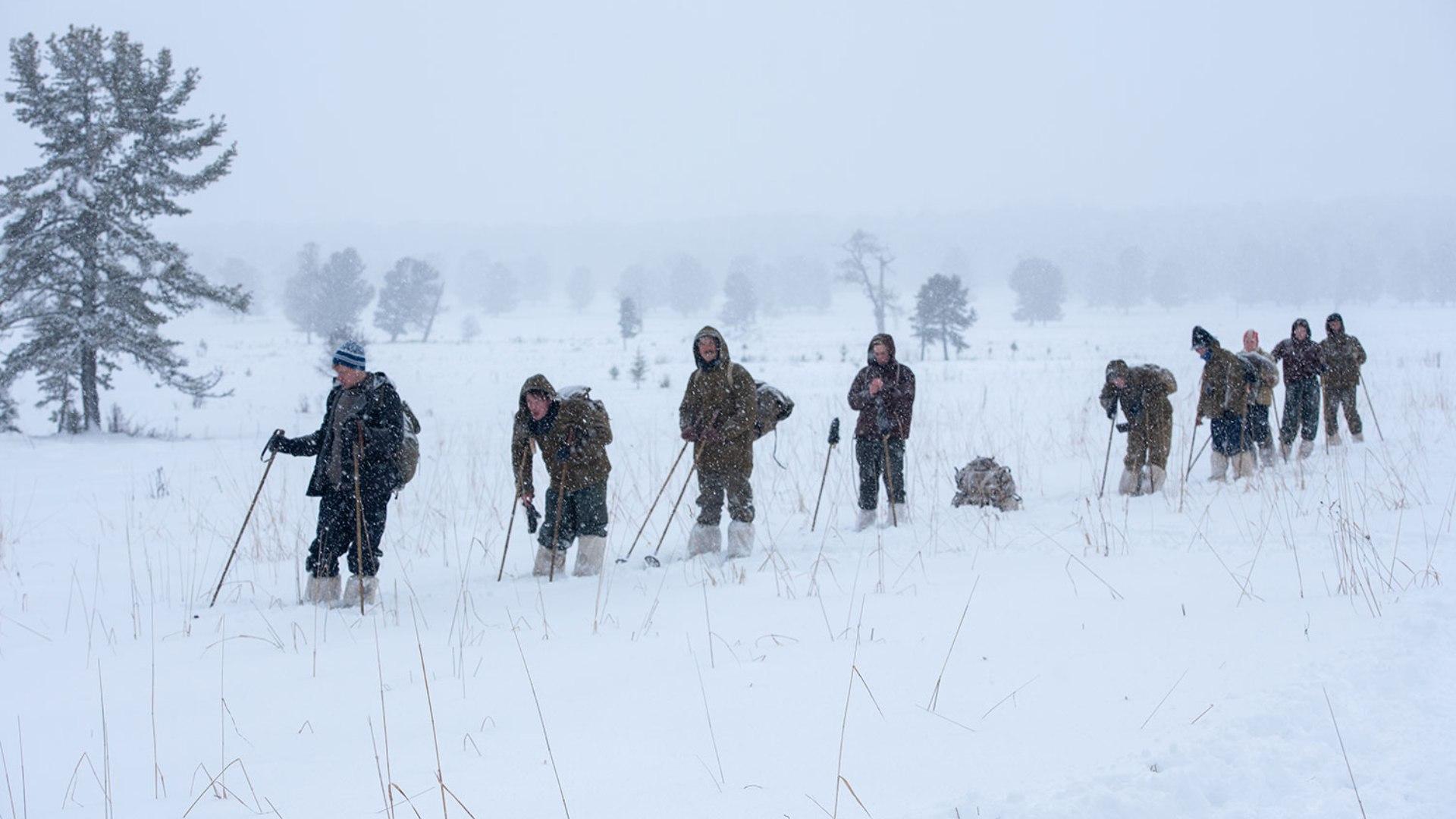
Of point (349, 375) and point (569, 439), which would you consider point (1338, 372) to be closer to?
point (569, 439)

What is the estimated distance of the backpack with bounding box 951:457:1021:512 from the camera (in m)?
8.98

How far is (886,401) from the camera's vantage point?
852 cm

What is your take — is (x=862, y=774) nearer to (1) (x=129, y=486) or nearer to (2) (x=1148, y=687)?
(2) (x=1148, y=687)

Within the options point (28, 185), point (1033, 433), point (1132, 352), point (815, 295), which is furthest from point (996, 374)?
point (815, 295)

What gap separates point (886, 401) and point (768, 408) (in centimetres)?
141

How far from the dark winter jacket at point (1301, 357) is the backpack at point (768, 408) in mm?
7087

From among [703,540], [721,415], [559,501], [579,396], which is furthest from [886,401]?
[559,501]

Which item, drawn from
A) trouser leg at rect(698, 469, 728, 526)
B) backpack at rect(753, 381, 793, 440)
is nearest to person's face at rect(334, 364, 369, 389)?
trouser leg at rect(698, 469, 728, 526)

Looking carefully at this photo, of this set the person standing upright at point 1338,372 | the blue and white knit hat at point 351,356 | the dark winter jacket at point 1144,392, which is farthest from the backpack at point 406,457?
the person standing upright at point 1338,372

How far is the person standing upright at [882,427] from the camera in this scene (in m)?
8.49

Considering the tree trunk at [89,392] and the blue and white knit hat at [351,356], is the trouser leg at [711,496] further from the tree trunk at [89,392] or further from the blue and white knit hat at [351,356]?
the tree trunk at [89,392]

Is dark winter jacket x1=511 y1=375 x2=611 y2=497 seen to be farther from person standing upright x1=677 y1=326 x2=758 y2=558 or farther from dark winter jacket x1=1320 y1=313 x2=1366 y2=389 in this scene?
dark winter jacket x1=1320 y1=313 x2=1366 y2=389

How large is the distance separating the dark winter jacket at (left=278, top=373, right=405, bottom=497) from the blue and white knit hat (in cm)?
15

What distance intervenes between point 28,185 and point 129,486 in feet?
27.1
